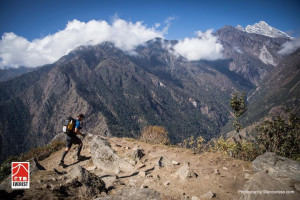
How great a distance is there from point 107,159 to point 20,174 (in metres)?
5.75

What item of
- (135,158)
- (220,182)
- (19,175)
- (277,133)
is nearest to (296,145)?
(277,133)

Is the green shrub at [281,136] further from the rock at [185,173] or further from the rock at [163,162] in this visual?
the rock at [185,173]

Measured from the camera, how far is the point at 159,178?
10.3 meters

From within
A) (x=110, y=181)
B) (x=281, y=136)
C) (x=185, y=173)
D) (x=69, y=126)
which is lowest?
(x=281, y=136)

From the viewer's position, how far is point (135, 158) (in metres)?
13.1

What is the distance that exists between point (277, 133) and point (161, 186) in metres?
24.2

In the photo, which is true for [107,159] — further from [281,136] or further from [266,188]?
[281,136]

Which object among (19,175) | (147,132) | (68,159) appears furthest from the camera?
(147,132)

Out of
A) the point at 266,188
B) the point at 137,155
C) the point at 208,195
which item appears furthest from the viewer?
the point at 137,155

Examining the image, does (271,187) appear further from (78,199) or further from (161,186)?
(78,199)

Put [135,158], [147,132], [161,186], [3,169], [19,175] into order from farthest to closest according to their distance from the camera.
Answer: [147,132], [3,169], [135,158], [161,186], [19,175]

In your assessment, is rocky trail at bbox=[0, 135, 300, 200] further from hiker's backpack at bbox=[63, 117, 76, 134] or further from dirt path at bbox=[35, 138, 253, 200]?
hiker's backpack at bbox=[63, 117, 76, 134]

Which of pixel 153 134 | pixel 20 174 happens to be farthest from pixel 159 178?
pixel 153 134

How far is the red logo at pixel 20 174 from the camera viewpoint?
7.98m
